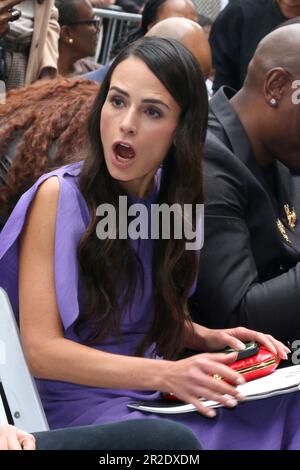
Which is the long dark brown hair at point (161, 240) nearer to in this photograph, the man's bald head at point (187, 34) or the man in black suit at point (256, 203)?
the man in black suit at point (256, 203)

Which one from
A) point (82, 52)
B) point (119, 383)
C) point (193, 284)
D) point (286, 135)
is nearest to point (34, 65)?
point (82, 52)

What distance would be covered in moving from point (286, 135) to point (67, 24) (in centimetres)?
303

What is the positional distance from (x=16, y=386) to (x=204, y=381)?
0.52 metres

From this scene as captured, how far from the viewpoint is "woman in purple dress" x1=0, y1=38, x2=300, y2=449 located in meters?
2.85

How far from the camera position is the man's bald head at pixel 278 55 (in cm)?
372

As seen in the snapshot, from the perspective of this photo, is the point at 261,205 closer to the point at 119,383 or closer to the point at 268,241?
the point at 268,241

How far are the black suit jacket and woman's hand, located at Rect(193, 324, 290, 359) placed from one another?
0.67 ft

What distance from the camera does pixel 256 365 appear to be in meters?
2.93

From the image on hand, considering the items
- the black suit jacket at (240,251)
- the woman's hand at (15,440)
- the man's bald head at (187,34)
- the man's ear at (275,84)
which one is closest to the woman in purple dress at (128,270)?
the black suit jacket at (240,251)

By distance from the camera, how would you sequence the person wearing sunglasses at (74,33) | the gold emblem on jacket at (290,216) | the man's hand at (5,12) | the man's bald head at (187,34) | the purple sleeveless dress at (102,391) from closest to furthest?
1. the purple sleeveless dress at (102,391)
2. the gold emblem on jacket at (290,216)
3. the man's hand at (5,12)
4. the man's bald head at (187,34)
5. the person wearing sunglasses at (74,33)

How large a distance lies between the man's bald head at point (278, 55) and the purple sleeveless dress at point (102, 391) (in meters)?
0.91

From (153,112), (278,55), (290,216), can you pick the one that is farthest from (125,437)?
(278,55)

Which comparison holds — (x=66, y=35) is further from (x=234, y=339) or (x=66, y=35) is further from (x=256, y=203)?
(x=234, y=339)

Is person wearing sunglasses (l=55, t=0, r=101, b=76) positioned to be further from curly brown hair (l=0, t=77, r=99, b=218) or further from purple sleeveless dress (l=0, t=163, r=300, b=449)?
purple sleeveless dress (l=0, t=163, r=300, b=449)
